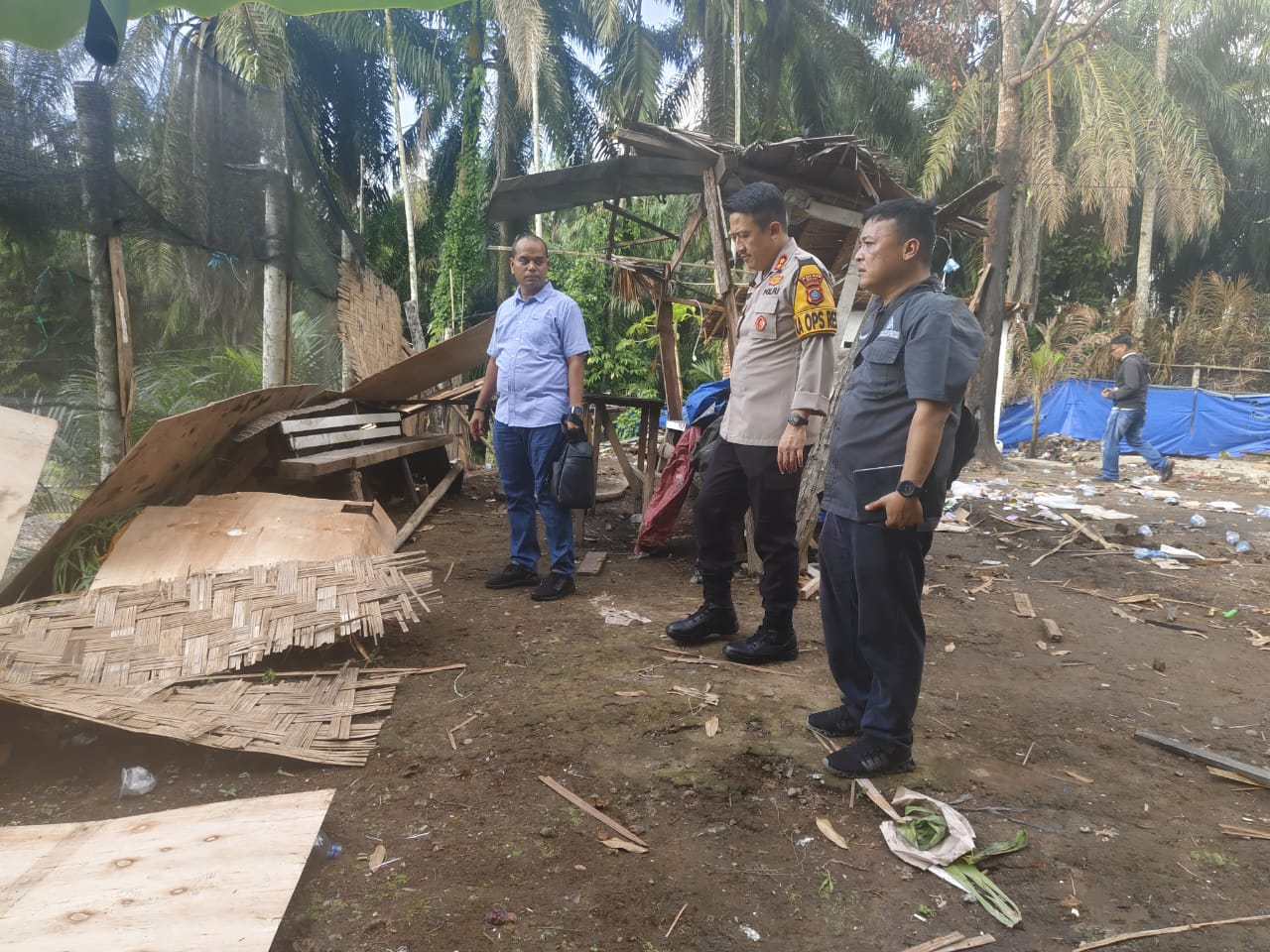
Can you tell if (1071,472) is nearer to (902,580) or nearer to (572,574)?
(572,574)

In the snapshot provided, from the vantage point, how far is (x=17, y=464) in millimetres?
2986

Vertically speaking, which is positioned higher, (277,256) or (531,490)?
(277,256)

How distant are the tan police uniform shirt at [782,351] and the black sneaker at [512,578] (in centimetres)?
169

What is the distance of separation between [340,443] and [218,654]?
284 cm

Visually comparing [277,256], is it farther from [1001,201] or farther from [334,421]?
[1001,201]

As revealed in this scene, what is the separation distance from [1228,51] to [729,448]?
28.3 m

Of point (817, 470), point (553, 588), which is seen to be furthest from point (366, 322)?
point (817, 470)

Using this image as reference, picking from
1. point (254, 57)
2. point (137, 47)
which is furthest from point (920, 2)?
point (137, 47)

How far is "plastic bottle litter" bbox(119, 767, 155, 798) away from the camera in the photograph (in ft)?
7.77

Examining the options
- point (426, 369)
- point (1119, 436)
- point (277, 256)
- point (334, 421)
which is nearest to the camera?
point (334, 421)

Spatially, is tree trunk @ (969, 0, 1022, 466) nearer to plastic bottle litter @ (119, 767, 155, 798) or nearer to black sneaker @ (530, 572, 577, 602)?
black sneaker @ (530, 572, 577, 602)

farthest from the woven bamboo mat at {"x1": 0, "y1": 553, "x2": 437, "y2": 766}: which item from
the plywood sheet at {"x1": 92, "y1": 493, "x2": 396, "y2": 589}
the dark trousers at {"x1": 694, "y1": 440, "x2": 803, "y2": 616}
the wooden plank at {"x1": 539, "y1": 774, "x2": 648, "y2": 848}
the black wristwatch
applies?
the black wristwatch

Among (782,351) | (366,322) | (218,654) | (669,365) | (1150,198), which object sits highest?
(1150,198)

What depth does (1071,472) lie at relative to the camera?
10930 millimetres
